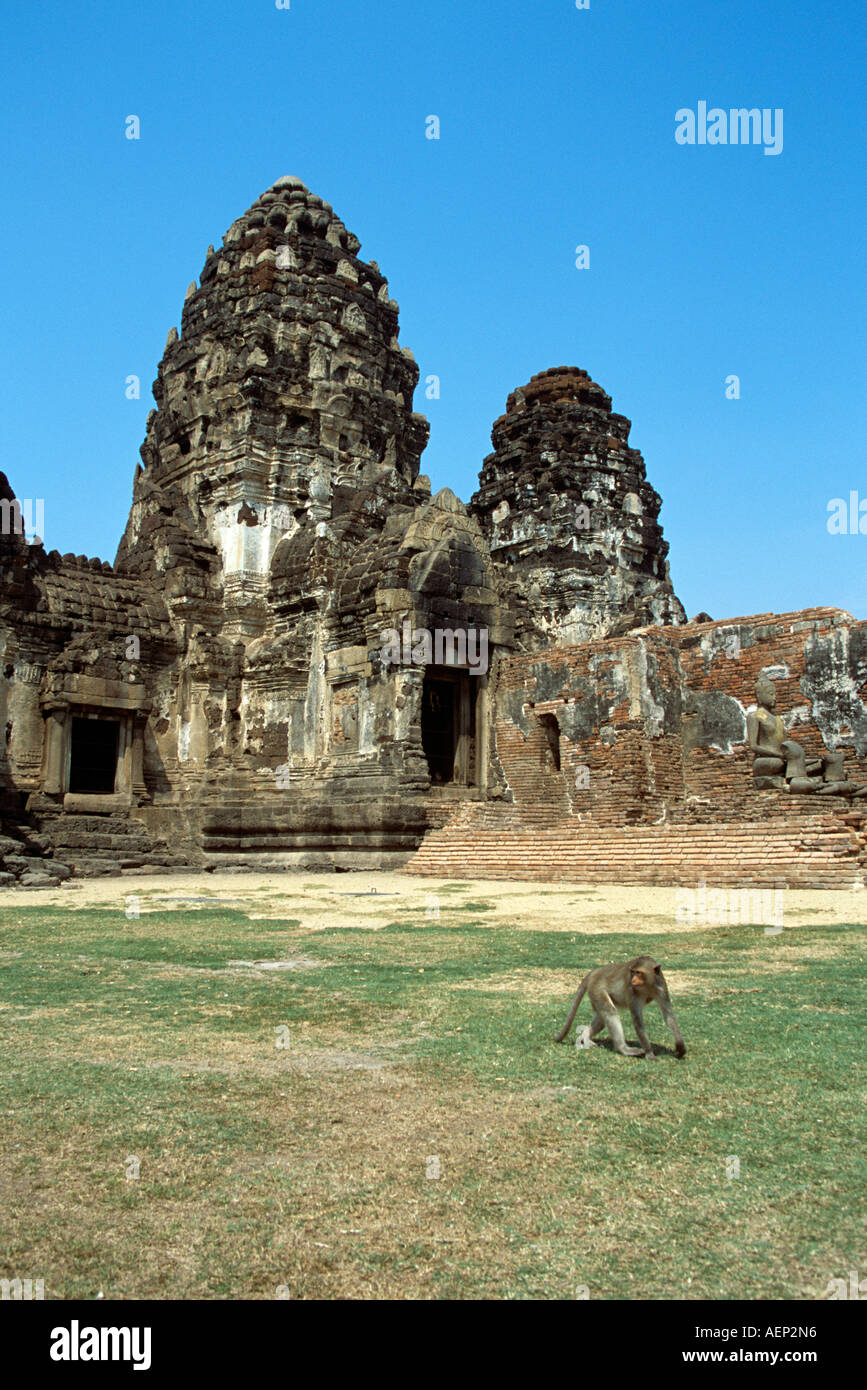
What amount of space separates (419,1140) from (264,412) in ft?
67.5

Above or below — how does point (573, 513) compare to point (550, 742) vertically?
above

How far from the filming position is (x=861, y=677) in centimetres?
1617

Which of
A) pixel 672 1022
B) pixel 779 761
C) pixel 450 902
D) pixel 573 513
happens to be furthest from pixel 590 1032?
pixel 573 513

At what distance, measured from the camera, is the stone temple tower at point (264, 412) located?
21.6 metres

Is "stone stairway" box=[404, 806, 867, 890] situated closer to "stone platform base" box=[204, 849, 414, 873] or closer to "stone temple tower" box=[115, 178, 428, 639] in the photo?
"stone platform base" box=[204, 849, 414, 873]

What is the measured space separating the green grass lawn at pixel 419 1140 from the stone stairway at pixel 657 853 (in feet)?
18.5

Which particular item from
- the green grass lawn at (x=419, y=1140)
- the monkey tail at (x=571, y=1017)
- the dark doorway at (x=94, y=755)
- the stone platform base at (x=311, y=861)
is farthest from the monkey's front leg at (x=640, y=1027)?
the dark doorway at (x=94, y=755)

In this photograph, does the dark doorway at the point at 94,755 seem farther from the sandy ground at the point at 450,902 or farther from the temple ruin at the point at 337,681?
the sandy ground at the point at 450,902

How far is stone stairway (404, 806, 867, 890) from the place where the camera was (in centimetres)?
1160

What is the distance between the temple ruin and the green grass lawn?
7.31 meters

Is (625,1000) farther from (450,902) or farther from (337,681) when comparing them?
(337,681)

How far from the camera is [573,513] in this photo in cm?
3303

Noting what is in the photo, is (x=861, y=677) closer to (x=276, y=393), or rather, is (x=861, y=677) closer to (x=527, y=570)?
(x=276, y=393)
